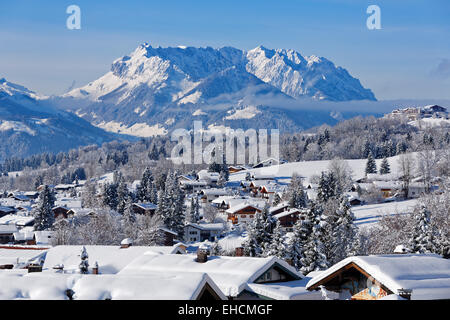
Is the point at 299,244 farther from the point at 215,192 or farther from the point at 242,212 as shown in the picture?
the point at 215,192

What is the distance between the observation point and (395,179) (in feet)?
322

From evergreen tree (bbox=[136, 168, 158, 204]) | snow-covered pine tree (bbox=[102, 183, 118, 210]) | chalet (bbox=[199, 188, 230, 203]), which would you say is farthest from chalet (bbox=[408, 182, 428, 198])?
snow-covered pine tree (bbox=[102, 183, 118, 210])

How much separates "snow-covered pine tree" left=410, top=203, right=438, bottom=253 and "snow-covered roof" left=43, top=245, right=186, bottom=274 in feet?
43.3

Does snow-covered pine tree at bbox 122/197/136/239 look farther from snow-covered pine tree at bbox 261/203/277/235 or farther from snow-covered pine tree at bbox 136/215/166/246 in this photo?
snow-covered pine tree at bbox 261/203/277/235

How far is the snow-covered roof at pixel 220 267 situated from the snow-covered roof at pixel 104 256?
15.8ft

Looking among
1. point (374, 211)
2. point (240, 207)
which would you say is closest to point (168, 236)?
point (240, 207)

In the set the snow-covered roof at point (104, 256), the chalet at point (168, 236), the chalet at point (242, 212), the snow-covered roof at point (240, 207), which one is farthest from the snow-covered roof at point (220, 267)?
the chalet at point (242, 212)

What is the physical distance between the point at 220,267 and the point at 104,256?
33.1 feet

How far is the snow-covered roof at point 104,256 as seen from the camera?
2456 cm

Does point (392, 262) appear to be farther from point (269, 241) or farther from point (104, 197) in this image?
point (104, 197)

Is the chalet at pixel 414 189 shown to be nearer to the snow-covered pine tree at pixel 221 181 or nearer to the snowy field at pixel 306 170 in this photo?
the snowy field at pixel 306 170

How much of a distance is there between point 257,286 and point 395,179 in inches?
3423

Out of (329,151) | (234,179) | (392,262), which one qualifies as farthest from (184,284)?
(329,151)

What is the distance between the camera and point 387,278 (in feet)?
40.4
